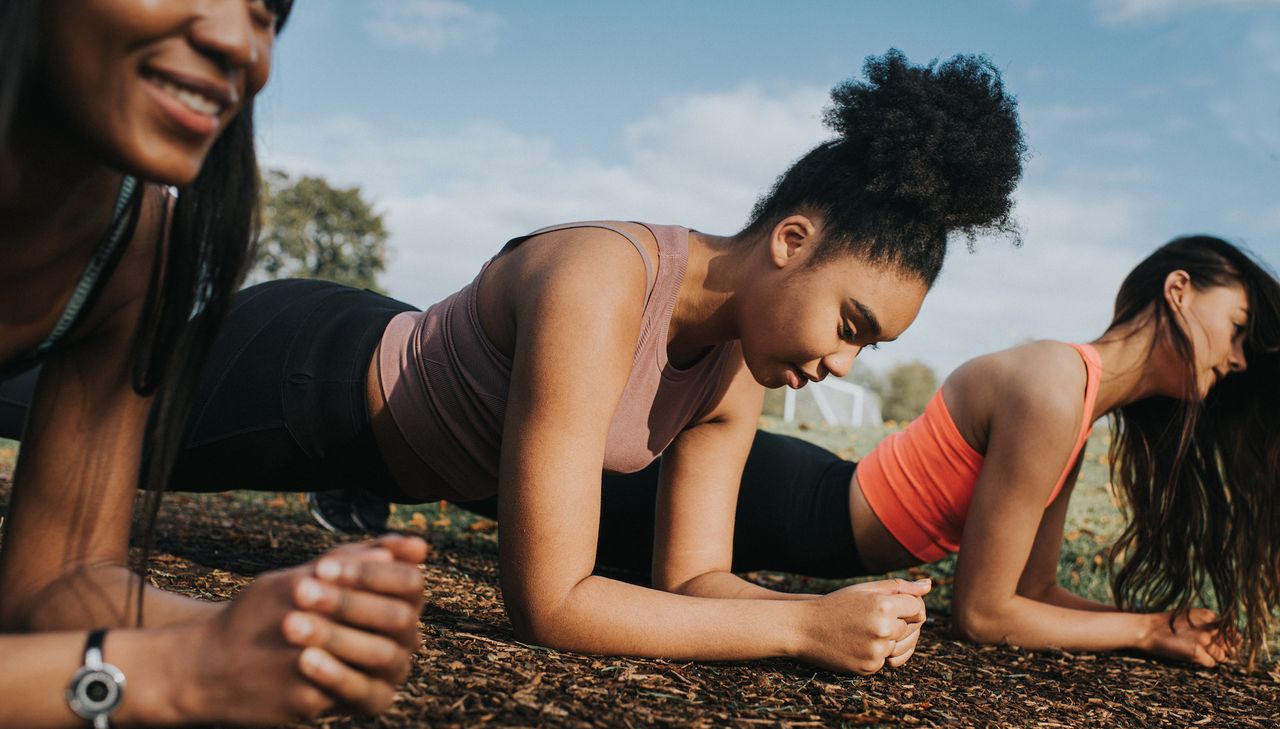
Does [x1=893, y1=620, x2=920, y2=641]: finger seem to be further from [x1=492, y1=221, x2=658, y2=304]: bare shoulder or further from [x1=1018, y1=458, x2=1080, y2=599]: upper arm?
[x1=1018, y1=458, x2=1080, y2=599]: upper arm

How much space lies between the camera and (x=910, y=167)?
284 cm

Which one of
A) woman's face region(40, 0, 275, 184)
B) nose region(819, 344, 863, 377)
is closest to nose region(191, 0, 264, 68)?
woman's face region(40, 0, 275, 184)

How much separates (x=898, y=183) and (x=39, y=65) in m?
2.17

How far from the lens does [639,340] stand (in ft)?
9.87

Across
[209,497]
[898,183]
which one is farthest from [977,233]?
[209,497]

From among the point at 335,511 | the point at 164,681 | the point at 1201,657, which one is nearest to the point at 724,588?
the point at 164,681

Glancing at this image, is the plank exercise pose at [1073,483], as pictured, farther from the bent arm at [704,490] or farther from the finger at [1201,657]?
the bent arm at [704,490]

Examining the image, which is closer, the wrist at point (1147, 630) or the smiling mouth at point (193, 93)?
the smiling mouth at point (193, 93)

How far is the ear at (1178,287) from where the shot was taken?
4.05 meters

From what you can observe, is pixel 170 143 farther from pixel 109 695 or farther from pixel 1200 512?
pixel 1200 512

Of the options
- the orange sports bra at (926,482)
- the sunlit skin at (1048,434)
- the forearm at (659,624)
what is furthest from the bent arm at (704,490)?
the orange sports bra at (926,482)

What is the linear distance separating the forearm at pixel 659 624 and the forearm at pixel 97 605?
1.02m

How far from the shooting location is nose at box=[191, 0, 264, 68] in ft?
4.70

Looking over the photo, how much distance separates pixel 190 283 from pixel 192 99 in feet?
1.65
